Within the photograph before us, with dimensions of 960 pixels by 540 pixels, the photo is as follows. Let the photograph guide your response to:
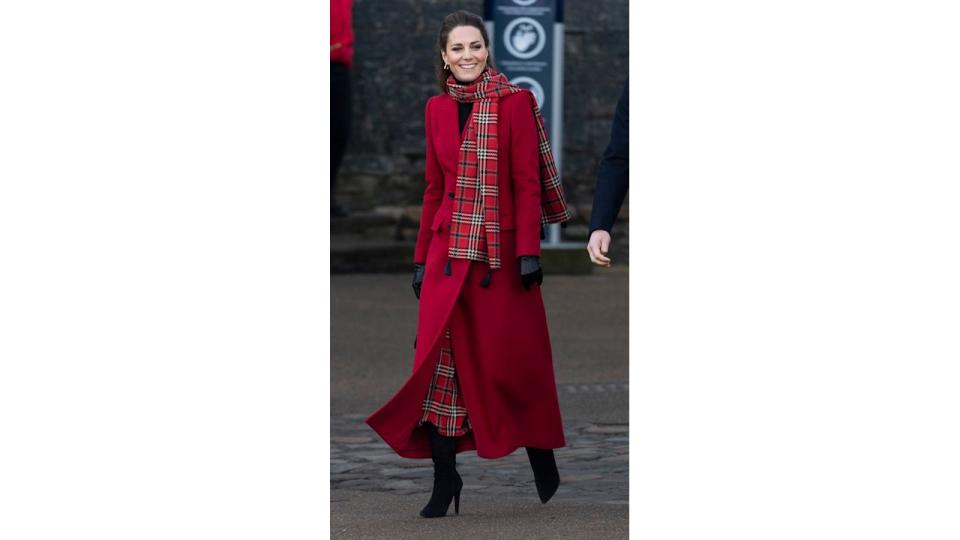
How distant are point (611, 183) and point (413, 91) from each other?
33.4ft

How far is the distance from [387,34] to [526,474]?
9.06m

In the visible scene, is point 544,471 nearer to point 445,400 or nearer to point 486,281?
point 445,400

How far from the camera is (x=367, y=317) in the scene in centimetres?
1033

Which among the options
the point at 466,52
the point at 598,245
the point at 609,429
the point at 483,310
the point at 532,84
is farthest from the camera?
the point at 532,84

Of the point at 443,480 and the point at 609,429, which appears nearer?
the point at 443,480

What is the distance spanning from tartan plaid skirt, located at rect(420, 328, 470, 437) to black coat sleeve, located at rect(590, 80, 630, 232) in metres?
0.69

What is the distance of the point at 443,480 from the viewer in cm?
518

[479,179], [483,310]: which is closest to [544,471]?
[483,310]

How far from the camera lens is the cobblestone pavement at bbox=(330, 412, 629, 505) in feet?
18.9

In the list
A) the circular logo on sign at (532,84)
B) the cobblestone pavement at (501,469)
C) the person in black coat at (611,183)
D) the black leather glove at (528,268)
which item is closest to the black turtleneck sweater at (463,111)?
the black leather glove at (528,268)

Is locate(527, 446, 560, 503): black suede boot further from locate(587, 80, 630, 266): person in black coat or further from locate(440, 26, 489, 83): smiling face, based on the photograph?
locate(440, 26, 489, 83): smiling face

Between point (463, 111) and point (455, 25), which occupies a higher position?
point (455, 25)

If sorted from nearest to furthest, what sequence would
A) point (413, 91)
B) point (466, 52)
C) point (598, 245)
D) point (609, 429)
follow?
point (598, 245), point (466, 52), point (609, 429), point (413, 91)

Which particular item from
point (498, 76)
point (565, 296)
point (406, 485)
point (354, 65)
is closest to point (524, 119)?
point (498, 76)
